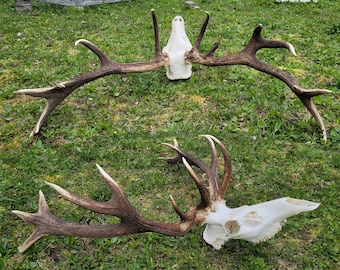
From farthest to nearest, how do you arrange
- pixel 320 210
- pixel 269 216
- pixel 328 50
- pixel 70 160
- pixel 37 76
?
pixel 328 50 < pixel 37 76 < pixel 70 160 < pixel 320 210 < pixel 269 216

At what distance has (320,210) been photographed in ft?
11.3

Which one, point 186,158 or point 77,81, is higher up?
point 77,81

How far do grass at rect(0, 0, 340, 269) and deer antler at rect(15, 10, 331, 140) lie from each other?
0.78 feet

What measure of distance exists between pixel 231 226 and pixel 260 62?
7.35ft

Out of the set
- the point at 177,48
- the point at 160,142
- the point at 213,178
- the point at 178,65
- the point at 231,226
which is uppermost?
the point at 177,48

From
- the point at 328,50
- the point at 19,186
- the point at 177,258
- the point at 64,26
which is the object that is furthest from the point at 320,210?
the point at 64,26

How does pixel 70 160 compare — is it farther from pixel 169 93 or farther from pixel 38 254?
pixel 169 93

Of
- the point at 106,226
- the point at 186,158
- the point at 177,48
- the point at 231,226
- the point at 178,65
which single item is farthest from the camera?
the point at 178,65

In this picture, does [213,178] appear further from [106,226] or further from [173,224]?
[106,226]

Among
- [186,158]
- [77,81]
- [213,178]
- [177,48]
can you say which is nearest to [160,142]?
[186,158]

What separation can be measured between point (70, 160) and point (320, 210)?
2.24 meters

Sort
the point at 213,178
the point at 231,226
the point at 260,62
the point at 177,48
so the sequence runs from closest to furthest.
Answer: the point at 231,226
the point at 213,178
the point at 260,62
the point at 177,48

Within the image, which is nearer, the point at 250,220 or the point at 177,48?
the point at 250,220

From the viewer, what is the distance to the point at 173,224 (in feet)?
9.63
